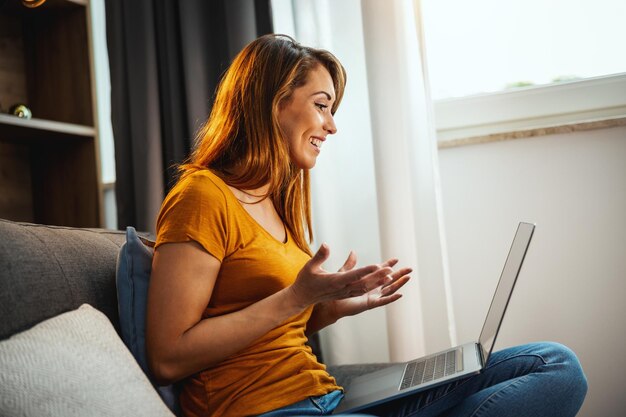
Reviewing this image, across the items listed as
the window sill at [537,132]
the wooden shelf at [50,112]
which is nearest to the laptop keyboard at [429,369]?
the window sill at [537,132]

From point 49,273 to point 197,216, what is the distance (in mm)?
263

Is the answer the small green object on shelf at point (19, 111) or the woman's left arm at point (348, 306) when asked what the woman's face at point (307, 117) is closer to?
the woman's left arm at point (348, 306)

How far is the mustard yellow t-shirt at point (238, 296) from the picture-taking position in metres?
1.18

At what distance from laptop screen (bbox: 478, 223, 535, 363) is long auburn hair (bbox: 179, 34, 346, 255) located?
45 centimetres

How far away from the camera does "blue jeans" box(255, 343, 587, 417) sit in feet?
3.88

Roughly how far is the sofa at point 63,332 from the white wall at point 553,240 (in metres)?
1.19

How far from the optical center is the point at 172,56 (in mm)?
2279

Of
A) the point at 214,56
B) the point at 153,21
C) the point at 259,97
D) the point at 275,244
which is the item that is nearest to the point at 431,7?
the point at 214,56

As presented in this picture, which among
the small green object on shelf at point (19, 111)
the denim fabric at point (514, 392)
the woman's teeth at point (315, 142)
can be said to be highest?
the small green object on shelf at point (19, 111)

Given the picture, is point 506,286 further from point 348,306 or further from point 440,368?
point 348,306

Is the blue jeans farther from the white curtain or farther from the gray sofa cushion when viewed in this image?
the white curtain

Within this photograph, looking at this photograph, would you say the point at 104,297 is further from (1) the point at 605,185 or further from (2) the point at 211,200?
(1) the point at 605,185

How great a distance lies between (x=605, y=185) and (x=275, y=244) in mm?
1199

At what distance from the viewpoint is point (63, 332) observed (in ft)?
3.18
